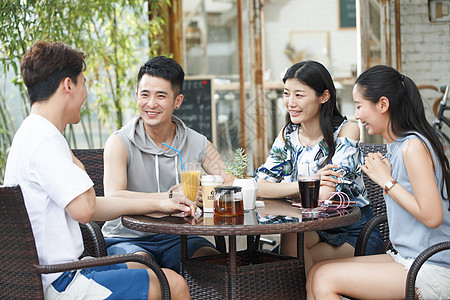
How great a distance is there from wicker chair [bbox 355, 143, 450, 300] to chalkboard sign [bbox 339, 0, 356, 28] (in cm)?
524

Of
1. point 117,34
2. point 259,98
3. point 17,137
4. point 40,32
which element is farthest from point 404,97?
point 259,98

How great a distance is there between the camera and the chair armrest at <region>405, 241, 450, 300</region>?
5.46 ft

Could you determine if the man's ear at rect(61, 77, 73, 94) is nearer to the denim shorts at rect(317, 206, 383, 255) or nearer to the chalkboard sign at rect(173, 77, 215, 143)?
the denim shorts at rect(317, 206, 383, 255)

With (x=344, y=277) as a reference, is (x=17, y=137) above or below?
above

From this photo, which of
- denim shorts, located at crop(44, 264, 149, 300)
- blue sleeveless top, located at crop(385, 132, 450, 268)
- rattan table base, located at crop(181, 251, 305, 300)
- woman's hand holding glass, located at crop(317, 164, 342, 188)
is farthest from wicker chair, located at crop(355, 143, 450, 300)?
denim shorts, located at crop(44, 264, 149, 300)

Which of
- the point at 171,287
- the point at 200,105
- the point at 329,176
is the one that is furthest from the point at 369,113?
the point at 200,105

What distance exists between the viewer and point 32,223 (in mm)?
1615

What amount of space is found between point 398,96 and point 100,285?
3.82ft

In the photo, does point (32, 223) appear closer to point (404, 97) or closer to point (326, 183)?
point (326, 183)

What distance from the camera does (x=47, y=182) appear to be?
5.18ft

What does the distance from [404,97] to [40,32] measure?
2.86 metres

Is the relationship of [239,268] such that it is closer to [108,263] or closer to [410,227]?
[108,263]

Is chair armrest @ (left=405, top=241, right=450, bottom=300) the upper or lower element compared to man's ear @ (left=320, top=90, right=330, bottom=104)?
lower

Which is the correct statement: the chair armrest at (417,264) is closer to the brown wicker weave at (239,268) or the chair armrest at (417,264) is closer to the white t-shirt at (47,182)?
the brown wicker weave at (239,268)
